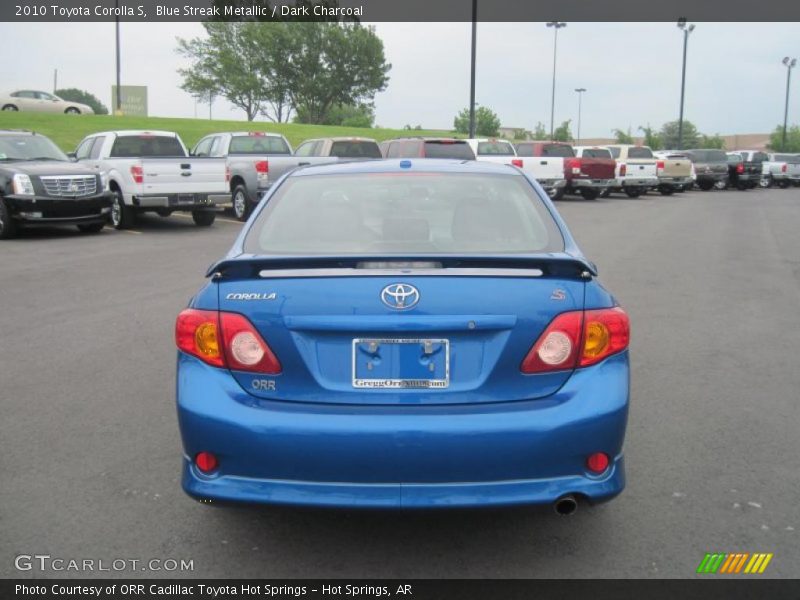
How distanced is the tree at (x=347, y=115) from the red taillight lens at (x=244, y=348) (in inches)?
3177

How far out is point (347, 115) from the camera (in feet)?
305

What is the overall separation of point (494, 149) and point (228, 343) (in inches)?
916

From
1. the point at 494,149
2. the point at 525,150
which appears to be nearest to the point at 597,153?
the point at 525,150

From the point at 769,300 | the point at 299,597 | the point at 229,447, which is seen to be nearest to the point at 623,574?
the point at 299,597

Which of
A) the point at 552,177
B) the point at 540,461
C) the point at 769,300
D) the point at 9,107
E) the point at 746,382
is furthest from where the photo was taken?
the point at 9,107

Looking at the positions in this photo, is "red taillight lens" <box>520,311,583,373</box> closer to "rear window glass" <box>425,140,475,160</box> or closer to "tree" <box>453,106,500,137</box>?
"rear window glass" <box>425,140,475,160</box>

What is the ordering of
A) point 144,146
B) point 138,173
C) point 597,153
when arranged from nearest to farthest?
point 138,173 < point 144,146 < point 597,153

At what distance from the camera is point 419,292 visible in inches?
127

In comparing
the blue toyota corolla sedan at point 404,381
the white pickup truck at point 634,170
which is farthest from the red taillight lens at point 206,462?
the white pickup truck at point 634,170

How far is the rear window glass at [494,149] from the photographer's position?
25.6 m

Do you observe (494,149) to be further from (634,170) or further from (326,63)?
(326,63)

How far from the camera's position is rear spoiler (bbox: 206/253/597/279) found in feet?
11.1

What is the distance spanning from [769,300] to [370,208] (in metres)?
7.25

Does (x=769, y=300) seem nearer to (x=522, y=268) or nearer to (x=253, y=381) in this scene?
(x=522, y=268)
